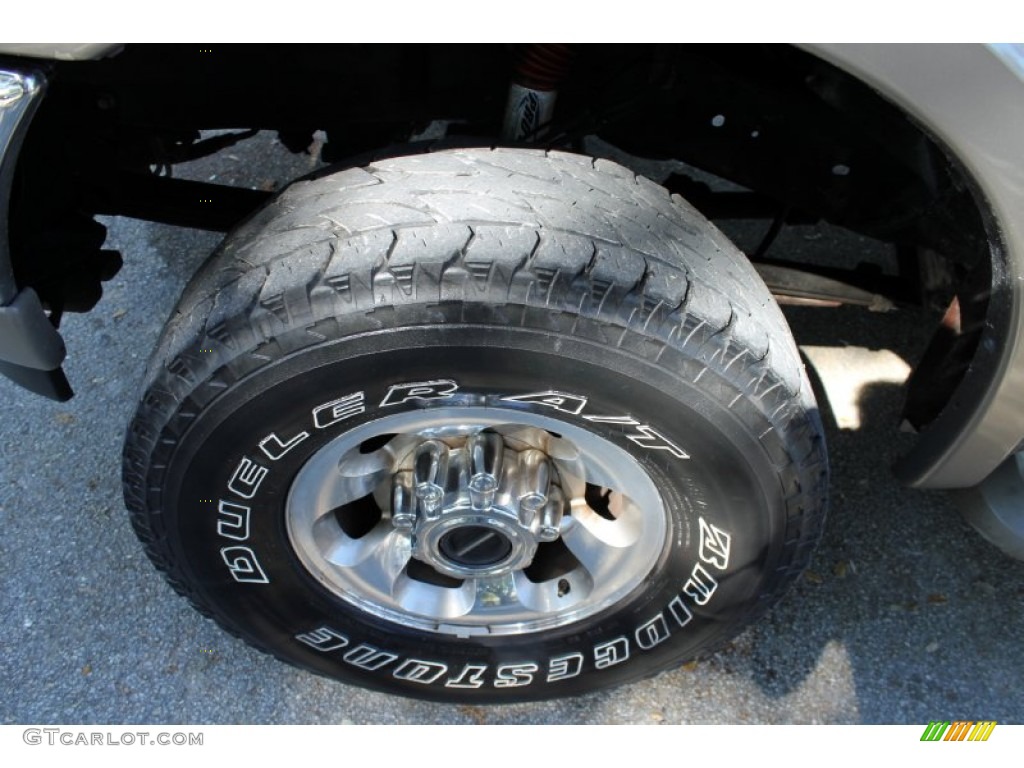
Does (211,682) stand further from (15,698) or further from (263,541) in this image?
(263,541)

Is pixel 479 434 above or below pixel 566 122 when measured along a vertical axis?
below

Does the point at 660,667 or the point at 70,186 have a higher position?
the point at 70,186

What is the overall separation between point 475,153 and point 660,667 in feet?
3.72

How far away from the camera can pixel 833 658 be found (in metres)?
2.22

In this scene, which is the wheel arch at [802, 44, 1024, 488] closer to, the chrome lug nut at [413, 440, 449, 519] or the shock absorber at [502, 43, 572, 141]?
the shock absorber at [502, 43, 572, 141]

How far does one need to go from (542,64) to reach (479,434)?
2.35ft

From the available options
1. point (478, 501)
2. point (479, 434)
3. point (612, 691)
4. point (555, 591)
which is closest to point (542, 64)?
point (479, 434)

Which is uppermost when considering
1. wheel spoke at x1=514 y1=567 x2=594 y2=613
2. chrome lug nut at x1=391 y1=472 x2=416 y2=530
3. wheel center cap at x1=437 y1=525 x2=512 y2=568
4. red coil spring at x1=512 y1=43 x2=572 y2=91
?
red coil spring at x1=512 y1=43 x2=572 y2=91

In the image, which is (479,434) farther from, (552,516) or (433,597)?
(433,597)

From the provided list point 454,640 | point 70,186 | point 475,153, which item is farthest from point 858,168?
point 70,186

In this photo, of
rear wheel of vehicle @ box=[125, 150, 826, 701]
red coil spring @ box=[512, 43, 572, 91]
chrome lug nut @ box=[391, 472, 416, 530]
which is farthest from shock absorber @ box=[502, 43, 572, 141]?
chrome lug nut @ box=[391, 472, 416, 530]

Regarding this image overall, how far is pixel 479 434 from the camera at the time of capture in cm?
180
